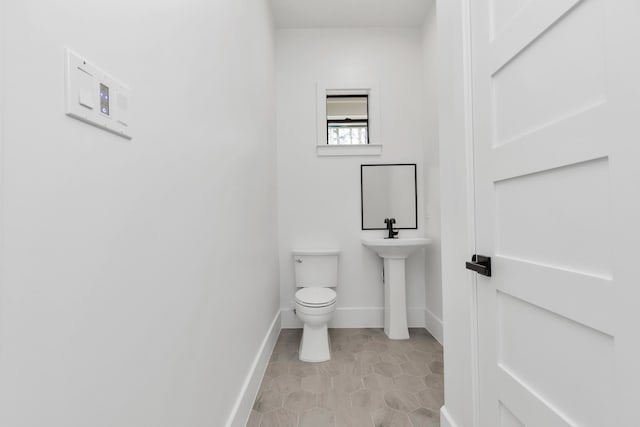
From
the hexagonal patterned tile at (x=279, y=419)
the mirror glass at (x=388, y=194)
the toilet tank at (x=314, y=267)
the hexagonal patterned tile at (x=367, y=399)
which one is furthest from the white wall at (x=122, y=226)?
the mirror glass at (x=388, y=194)

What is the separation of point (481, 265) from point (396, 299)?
5.38 feet

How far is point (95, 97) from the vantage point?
57 centimetres

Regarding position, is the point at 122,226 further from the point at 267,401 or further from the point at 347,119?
the point at 347,119

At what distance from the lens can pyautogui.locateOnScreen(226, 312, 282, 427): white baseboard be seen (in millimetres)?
1380

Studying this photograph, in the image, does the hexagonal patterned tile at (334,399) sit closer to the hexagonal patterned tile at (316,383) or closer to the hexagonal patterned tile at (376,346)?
the hexagonal patterned tile at (316,383)

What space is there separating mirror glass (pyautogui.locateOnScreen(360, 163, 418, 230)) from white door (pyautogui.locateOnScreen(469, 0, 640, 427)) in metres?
1.74

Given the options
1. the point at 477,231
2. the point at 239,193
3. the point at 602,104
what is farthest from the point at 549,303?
the point at 239,193

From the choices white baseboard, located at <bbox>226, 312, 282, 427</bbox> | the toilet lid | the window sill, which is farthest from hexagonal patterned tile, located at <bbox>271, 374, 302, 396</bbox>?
the window sill

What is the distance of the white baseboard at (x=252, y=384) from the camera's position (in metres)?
1.38

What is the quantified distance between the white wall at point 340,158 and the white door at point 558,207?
5.81ft

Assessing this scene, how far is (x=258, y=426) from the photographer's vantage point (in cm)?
152

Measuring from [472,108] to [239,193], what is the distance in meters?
1.13

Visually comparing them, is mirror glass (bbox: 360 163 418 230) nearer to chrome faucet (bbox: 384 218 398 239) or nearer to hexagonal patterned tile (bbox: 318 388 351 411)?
chrome faucet (bbox: 384 218 398 239)

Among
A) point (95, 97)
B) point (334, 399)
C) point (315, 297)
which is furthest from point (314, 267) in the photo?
point (95, 97)
